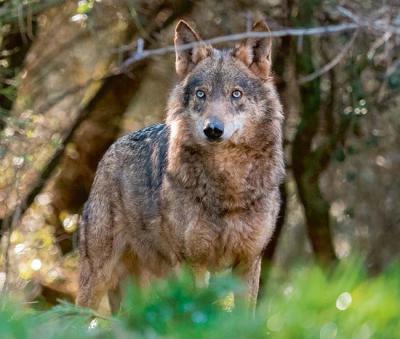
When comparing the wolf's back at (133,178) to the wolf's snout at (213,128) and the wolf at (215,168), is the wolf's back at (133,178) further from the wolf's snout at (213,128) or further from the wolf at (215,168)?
the wolf's snout at (213,128)

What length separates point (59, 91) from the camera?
12820mm

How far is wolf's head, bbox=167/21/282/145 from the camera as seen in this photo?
6.89 meters

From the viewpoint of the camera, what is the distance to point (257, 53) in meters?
7.30

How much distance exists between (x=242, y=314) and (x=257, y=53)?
5025 mm

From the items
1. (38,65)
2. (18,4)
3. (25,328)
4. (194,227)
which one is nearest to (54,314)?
(25,328)

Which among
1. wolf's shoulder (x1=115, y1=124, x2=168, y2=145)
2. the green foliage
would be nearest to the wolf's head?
wolf's shoulder (x1=115, y1=124, x2=168, y2=145)

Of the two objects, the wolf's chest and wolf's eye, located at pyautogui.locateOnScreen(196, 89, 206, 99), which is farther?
wolf's eye, located at pyautogui.locateOnScreen(196, 89, 206, 99)

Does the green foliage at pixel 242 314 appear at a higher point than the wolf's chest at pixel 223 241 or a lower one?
higher

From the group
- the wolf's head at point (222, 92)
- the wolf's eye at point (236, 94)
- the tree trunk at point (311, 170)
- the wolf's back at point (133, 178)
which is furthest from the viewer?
the tree trunk at point (311, 170)

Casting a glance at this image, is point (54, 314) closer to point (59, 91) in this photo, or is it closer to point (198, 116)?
point (198, 116)

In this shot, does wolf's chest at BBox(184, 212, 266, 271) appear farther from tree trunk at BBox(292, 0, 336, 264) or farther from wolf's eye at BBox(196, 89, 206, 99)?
tree trunk at BBox(292, 0, 336, 264)

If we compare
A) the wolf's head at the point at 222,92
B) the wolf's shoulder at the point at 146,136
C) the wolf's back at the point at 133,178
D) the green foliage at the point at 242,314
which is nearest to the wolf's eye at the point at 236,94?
the wolf's head at the point at 222,92

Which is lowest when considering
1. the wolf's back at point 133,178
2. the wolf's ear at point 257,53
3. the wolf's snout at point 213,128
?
the wolf's back at point 133,178

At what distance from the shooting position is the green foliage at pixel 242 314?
2348 millimetres
